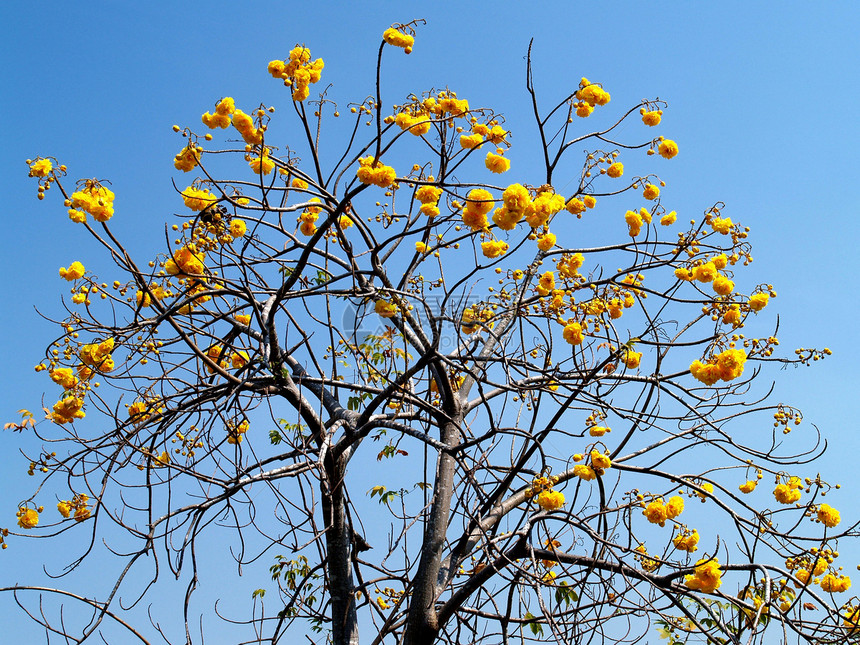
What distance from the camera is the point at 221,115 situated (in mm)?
3408

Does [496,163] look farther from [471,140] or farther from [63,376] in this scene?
[63,376]

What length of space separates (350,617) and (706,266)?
297 cm

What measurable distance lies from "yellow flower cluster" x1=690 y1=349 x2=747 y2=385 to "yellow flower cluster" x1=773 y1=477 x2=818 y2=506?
2.93 feet

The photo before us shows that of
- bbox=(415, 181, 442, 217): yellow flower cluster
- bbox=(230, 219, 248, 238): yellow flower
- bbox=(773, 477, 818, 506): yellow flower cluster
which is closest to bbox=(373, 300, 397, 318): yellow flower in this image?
bbox=(415, 181, 442, 217): yellow flower cluster

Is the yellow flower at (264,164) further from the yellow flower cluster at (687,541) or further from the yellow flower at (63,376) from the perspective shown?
the yellow flower cluster at (687,541)

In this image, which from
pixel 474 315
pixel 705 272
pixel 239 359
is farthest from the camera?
pixel 239 359

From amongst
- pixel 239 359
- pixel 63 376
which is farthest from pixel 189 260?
pixel 239 359

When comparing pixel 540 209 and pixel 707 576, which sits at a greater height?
pixel 540 209

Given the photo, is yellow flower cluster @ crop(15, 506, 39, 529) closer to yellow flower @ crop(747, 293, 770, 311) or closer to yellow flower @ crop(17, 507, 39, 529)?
yellow flower @ crop(17, 507, 39, 529)

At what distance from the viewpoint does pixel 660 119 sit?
462 cm

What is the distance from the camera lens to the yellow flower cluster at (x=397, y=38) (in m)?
3.47

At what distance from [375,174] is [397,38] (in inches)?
28.5

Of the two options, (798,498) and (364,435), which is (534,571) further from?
(798,498)

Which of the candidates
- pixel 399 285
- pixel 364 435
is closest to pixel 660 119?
pixel 399 285
